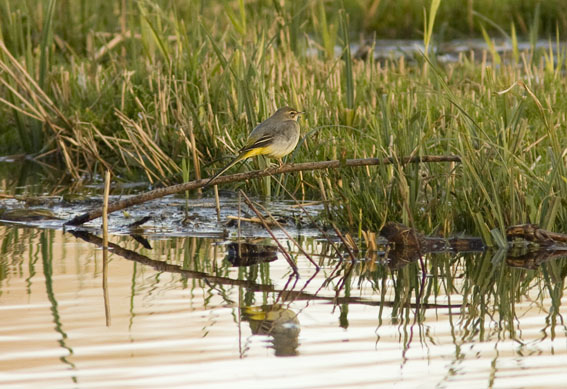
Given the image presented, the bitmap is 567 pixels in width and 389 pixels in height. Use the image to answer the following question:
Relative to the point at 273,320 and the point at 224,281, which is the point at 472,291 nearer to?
the point at 273,320

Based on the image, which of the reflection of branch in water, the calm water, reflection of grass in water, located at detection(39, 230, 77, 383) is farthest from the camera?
the reflection of branch in water

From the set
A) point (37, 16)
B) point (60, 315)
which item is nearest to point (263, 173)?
point (60, 315)

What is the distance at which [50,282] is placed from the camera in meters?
5.70

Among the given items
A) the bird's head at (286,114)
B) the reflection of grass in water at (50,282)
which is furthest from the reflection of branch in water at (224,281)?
the bird's head at (286,114)

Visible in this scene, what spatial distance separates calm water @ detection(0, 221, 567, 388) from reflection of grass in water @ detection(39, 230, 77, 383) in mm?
12

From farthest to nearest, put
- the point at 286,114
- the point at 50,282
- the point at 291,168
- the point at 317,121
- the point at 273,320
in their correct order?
1. the point at 317,121
2. the point at 286,114
3. the point at 291,168
4. the point at 50,282
5. the point at 273,320

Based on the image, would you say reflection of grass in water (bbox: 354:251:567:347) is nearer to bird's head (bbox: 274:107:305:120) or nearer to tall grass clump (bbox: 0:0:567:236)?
tall grass clump (bbox: 0:0:567:236)

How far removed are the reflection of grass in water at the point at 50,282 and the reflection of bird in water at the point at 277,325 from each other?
32.8 inches

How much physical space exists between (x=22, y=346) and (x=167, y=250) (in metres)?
2.34

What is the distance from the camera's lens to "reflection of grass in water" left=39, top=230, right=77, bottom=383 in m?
4.33

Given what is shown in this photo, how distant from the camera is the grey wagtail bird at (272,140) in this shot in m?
6.98

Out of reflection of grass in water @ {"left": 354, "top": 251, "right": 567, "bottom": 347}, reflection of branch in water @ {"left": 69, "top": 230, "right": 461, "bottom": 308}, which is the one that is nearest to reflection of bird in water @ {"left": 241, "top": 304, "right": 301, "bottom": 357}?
reflection of branch in water @ {"left": 69, "top": 230, "right": 461, "bottom": 308}

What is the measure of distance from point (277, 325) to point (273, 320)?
0.11 meters

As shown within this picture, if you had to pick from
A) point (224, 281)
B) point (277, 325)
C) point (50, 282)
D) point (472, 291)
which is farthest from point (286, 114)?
point (277, 325)
